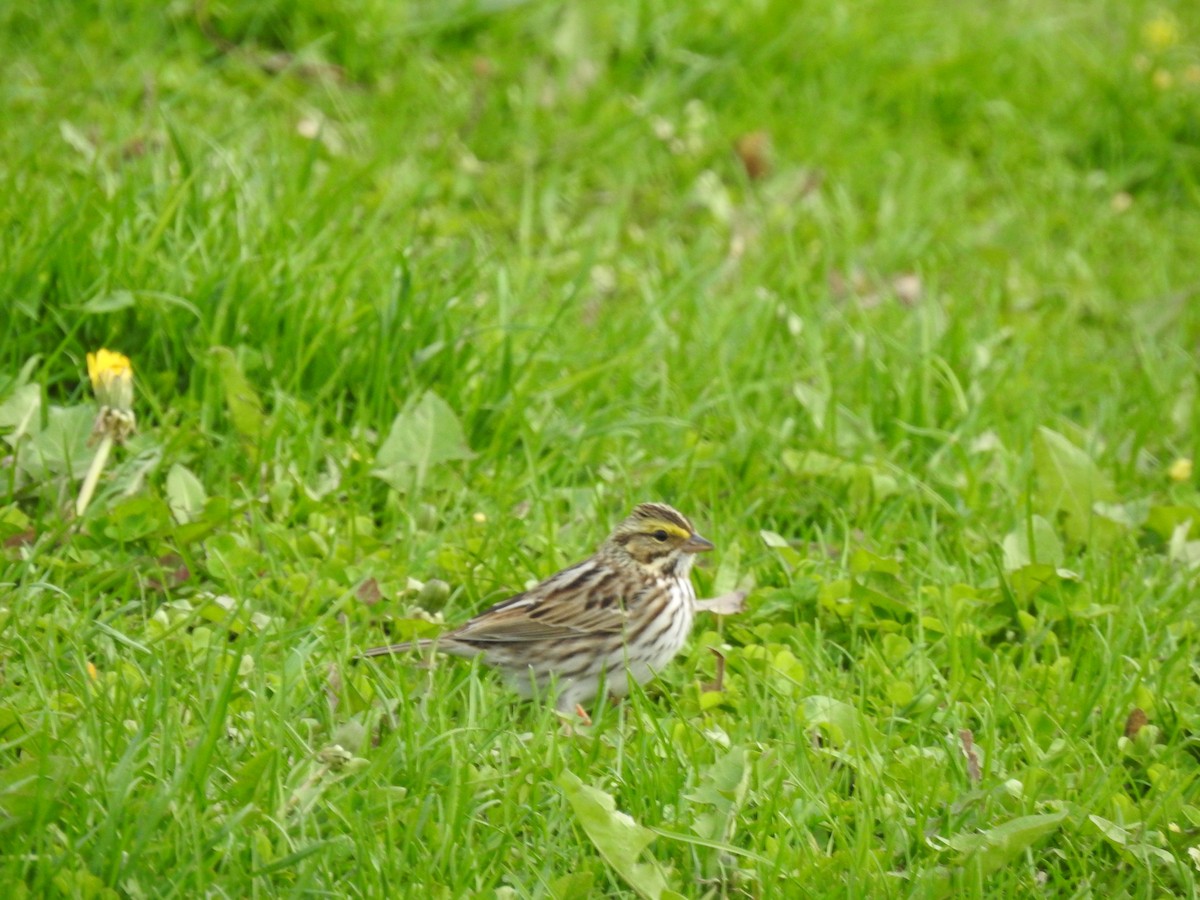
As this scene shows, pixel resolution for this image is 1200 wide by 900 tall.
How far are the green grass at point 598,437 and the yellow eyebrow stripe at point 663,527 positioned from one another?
1.06 ft

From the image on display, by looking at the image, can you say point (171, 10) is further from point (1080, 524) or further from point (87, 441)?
point (1080, 524)

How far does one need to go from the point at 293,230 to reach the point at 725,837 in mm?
3087

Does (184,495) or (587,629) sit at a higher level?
(184,495)

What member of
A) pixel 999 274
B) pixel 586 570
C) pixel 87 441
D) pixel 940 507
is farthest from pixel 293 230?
pixel 999 274

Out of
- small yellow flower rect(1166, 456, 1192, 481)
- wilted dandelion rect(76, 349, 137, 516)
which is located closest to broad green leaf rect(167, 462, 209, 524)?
wilted dandelion rect(76, 349, 137, 516)

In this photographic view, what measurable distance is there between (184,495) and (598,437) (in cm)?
154

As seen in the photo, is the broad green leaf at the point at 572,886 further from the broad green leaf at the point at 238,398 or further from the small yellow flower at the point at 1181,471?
the small yellow flower at the point at 1181,471

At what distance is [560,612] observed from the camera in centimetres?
462

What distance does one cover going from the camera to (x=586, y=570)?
4762mm

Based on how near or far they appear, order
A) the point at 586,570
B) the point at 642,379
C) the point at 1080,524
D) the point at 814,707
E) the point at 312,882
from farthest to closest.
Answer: the point at 642,379, the point at 1080,524, the point at 586,570, the point at 814,707, the point at 312,882

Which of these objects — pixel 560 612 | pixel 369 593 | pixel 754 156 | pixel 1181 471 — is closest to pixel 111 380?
pixel 369 593

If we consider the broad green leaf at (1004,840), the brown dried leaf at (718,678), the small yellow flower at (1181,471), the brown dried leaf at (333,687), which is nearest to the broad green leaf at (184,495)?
the brown dried leaf at (333,687)

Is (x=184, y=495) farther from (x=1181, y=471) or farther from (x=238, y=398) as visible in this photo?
Result: (x=1181, y=471)

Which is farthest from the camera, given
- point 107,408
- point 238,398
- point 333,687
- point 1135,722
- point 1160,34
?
point 1160,34
